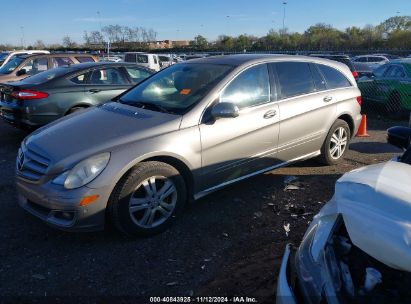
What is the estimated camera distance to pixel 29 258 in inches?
137

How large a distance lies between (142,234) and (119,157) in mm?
806

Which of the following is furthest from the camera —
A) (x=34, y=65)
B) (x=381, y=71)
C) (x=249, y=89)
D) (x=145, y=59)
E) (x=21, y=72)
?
(x=145, y=59)

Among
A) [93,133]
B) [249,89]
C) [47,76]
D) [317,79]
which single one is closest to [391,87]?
[317,79]

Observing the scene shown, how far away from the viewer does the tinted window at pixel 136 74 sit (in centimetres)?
827

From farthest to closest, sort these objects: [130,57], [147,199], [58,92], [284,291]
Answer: [130,57] → [58,92] → [147,199] → [284,291]

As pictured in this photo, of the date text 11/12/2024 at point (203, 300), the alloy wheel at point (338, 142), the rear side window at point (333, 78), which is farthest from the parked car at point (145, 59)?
the date text 11/12/2024 at point (203, 300)

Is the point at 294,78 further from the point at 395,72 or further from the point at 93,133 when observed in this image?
the point at 395,72

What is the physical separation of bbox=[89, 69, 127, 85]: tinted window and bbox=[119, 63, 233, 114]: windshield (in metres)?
2.97

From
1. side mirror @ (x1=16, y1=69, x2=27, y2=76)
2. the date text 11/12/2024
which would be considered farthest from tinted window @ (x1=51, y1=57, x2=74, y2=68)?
the date text 11/12/2024

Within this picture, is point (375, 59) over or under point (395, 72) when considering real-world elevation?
over

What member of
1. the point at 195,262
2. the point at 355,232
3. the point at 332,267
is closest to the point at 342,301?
the point at 332,267

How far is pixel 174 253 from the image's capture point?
11.7 ft

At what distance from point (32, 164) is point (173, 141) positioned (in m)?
1.34

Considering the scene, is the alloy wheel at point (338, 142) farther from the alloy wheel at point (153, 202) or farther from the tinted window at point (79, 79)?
the tinted window at point (79, 79)
